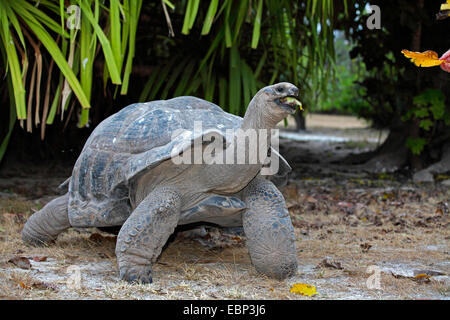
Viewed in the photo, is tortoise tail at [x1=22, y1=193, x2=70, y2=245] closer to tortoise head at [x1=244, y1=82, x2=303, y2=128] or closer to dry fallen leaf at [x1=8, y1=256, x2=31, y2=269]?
dry fallen leaf at [x1=8, y1=256, x2=31, y2=269]

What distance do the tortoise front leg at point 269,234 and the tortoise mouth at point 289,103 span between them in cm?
54

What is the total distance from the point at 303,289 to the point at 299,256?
0.80m

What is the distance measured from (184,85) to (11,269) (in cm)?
295

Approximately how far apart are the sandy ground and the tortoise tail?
8 centimetres

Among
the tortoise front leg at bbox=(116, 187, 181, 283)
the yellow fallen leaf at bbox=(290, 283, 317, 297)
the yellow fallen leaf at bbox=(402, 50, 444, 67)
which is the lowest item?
the yellow fallen leaf at bbox=(290, 283, 317, 297)

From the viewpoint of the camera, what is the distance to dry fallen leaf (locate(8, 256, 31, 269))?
2769mm

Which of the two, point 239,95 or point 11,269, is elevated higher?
point 239,95

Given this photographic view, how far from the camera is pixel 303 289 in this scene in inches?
94.7

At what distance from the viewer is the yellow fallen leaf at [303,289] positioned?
237 centimetres

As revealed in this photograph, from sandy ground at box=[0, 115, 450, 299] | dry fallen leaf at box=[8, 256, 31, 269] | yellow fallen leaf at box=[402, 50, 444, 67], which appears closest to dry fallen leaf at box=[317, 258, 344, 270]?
sandy ground at box=[0, 115, 450, 299]

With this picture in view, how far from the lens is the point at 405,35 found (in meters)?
6.65

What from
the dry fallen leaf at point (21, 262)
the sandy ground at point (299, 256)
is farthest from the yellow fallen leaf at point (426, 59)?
the dry fallen leaf at point (21, 262)

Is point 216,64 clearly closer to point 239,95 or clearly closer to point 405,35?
point 239,95
